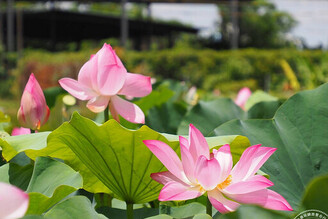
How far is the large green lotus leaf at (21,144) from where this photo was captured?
2.17ft

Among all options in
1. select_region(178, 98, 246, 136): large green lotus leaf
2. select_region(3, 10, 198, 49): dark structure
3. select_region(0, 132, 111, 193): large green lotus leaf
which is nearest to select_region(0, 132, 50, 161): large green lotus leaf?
select_region(0, 132, 111, 193): large green lotus leaf

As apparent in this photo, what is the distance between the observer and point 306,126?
2.41 ft

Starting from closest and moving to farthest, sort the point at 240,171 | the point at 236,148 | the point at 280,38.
→ the point at 240,171
the point at 236,148
the point at 280,38

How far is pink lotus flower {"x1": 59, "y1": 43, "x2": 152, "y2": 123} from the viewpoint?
718 millimetres

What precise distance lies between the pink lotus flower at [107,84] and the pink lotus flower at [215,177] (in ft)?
0.73

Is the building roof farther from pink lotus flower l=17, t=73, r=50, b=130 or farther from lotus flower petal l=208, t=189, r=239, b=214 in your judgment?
lotus flower petal l=208, t=189, r=239, b=214

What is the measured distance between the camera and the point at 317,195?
1.27 feet

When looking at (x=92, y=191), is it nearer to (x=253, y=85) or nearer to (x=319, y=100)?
(x=319, y=100)

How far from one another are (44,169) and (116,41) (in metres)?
28.2

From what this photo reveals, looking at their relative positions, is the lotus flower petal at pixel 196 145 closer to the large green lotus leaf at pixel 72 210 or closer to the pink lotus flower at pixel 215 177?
the pink lotus flower at pixel 215 177

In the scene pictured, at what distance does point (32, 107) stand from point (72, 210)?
0.32 m

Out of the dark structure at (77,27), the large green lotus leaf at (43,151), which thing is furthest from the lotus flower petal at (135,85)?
the dark structure at (77,27)

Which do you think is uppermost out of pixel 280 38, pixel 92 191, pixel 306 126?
pixel 306 126

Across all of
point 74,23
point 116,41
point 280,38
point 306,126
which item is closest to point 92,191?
point 306,126
